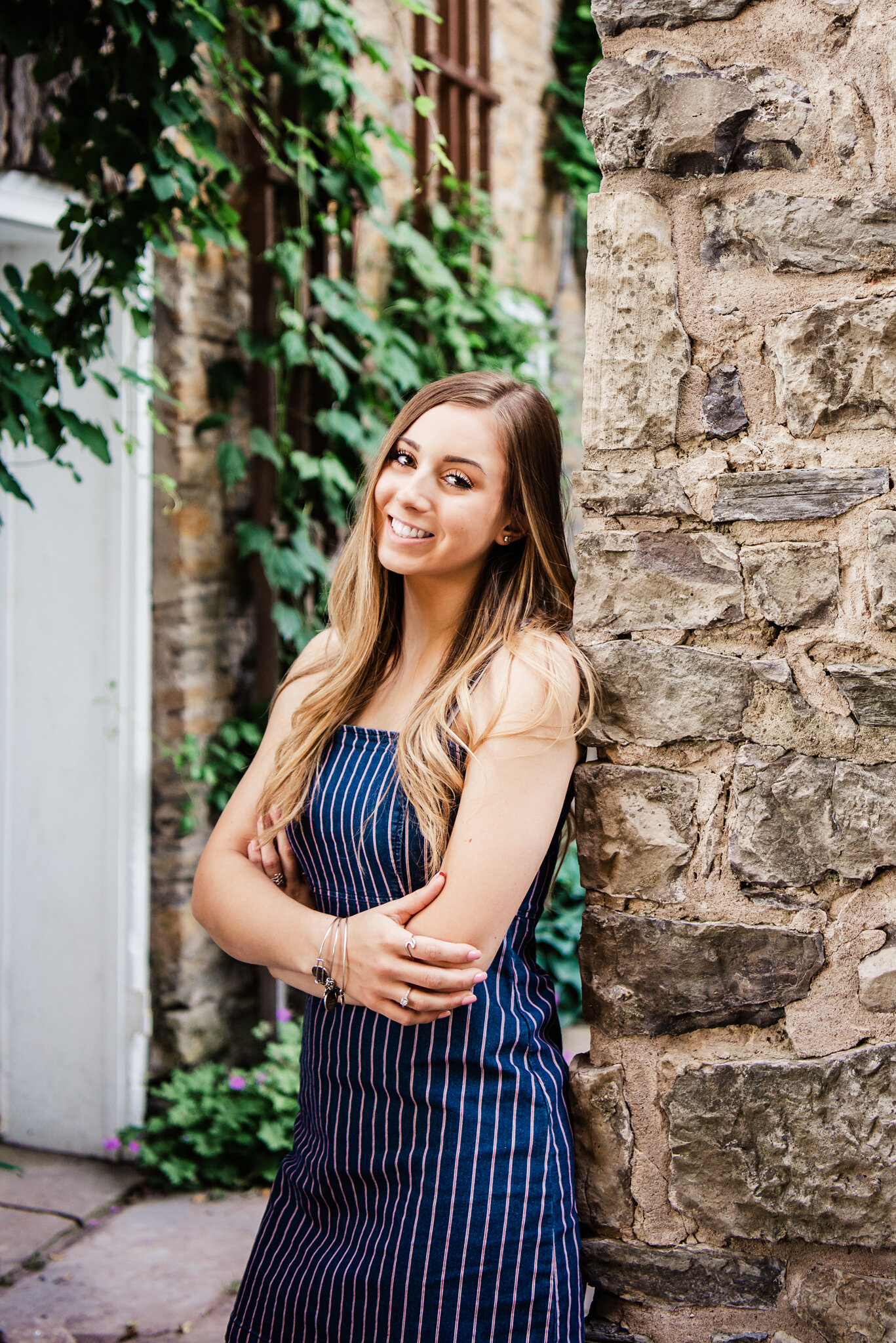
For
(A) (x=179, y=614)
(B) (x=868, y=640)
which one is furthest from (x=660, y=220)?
(A) (x=179, y=614)

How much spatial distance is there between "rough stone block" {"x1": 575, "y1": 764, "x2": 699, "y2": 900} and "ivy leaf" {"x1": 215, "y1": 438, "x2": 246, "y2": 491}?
2106mm

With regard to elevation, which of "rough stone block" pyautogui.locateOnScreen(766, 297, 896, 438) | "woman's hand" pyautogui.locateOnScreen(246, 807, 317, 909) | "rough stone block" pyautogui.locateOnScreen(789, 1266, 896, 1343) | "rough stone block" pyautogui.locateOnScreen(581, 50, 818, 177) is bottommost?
"rough stone block" pyautogui.locateOnScreen(789, 1266, 896, 1343)

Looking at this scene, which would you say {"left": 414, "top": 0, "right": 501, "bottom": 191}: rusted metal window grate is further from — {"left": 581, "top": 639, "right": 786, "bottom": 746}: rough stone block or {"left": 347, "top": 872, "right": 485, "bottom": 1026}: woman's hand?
{"left": 347, "top": 872, "right": 485, "bottom": 1026}: woman's hand

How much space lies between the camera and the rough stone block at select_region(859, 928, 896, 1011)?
4.48 feet

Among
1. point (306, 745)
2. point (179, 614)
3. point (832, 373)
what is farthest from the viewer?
point (179, 614)

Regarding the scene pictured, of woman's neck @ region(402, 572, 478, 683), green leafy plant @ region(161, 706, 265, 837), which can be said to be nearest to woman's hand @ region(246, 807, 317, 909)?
woman's neck @ region(402, 572, 478, 683)

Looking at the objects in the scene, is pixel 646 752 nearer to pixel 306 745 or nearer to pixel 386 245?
pixel 306 745

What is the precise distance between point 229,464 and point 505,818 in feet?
7.27

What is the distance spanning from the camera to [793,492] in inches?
54.4

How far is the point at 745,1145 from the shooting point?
4.56 ft

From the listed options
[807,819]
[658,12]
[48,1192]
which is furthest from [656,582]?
[48,1192]

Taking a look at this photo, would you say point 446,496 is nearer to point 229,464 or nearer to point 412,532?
point 412,532

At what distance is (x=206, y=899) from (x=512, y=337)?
129 inches

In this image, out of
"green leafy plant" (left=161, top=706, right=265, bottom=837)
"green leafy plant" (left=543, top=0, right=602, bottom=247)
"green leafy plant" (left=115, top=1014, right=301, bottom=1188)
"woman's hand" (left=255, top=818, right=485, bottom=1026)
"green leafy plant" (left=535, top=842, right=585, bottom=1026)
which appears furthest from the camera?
"green leafy plant" (left=543, top=0, right=602, bottom=247)
